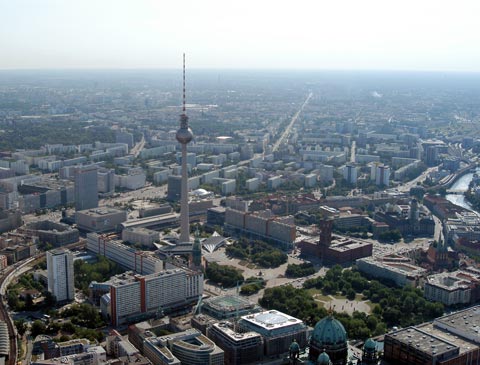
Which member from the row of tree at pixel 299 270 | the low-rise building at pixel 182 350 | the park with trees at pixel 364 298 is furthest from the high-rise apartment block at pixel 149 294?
the row of tree at pixel 299 270

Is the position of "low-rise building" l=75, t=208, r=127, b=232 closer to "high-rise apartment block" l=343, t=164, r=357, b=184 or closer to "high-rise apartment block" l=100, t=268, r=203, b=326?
"high-rise apartment block" l=100, t=268, r=203, b=326

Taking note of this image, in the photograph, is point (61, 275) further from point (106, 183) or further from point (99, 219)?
A: point (106, 183)

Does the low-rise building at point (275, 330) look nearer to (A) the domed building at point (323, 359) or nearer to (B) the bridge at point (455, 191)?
(A) the domed building at point (323, 359)

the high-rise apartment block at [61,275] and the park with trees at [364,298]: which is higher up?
the high-rise apartment block at [61,275]

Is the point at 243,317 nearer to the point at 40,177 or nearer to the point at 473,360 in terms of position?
the point at 473,360

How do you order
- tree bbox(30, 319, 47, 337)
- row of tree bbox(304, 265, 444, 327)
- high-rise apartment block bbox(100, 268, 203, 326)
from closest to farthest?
1. tree bbox(30, 319, 47, 337)
2. high-rise apartment block bbox(100, 268, 203, 326)
3. row of tree bbox(304, 265, 444, 327)

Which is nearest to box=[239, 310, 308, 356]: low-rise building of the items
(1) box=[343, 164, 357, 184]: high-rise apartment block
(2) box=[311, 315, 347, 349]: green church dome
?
(2) box=[311, 315, 347, 349]: green church dome
